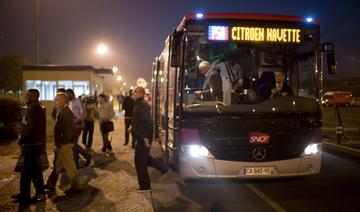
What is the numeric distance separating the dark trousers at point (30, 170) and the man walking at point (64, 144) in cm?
54

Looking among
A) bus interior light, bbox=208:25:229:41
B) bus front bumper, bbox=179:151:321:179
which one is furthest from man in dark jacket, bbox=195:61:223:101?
bus front bumper, bbox=179:151:321:179

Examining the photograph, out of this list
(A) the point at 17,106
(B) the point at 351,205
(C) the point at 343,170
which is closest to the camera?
(B) the point at 351,205

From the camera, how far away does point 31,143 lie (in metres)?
7.70

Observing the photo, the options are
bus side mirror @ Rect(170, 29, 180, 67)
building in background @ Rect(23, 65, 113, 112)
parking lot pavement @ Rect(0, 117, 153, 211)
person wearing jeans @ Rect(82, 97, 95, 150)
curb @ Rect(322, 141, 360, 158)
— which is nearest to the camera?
parking lot pavement @ Rect(0, 117, 153, 211)

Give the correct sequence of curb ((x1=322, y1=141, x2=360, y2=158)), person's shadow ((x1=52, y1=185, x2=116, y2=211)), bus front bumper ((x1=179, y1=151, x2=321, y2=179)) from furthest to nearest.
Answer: curb ((x1=322, y1=141, x2=360, y2=158)) < bus front bumper ((x1=179, y1=151, x2=321, y2=179)) < person's shadow ((x1=52, y1=185, x2=116, y2=211))

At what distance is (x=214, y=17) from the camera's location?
8.02 m

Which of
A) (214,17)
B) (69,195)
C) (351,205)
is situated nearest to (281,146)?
(351,205)

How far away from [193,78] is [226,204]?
233cm

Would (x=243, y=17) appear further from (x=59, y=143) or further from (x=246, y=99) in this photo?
(x=59, y=143)

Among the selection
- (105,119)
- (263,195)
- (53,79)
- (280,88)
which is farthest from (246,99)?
(53,79)

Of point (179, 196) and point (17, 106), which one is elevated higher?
point (17, 106)

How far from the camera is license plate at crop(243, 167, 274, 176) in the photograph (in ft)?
25.1

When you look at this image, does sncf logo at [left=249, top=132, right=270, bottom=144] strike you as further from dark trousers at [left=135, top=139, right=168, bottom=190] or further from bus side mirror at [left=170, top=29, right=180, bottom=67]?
dark trousers at [left=135, top=139, right=168, bottom=190]

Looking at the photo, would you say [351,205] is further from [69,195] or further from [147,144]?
[69,195]
